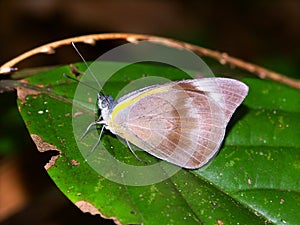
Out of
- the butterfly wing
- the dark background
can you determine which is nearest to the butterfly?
the butterfly wing

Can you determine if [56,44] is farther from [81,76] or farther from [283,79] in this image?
[283,79]

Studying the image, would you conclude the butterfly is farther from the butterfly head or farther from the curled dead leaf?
the curled dead leaf

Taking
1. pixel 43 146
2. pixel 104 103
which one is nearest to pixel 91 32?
pixel 104 103

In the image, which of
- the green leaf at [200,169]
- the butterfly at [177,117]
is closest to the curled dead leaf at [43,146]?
the green leaf at [200,169]

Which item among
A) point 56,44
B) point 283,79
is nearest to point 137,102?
point 56,44

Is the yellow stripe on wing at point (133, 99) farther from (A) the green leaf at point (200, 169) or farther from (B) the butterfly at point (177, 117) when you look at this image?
(A) the green leaf at point (200, 169)

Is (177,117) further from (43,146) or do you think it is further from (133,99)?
(43,146)
